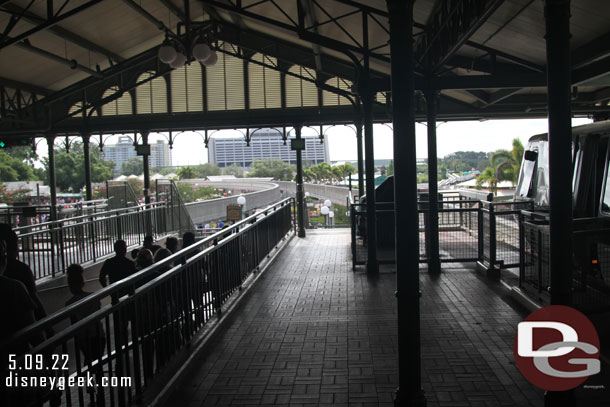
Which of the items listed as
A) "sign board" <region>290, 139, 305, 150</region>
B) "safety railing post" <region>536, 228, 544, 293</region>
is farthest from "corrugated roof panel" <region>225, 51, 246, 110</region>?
"safety railing post" <region>536, 228, 544, 293</region>

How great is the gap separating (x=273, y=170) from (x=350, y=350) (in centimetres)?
6907

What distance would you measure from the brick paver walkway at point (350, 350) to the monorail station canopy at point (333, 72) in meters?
0.66

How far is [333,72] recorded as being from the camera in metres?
16.3

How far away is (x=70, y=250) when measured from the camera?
981 cm

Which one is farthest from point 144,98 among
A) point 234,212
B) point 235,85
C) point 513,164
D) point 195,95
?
point 513,164

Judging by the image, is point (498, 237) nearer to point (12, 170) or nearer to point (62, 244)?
Answer: point (62, 244)

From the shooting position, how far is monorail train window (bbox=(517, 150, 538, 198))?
416 inches

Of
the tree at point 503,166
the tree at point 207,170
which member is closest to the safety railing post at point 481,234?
the tree at point 503,166

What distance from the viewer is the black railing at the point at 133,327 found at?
2688 mm

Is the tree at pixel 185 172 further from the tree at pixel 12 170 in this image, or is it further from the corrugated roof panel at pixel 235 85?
the corrugated roof panel at pixel 235 85

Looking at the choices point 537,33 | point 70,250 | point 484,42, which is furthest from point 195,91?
point 537,33

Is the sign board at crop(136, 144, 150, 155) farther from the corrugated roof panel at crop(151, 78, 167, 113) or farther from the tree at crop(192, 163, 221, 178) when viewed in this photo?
the tree at crop(192, 163, 221, 178)

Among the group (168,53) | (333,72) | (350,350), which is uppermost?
(333,72)

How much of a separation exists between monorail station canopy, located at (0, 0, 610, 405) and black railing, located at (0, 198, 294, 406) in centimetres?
209
